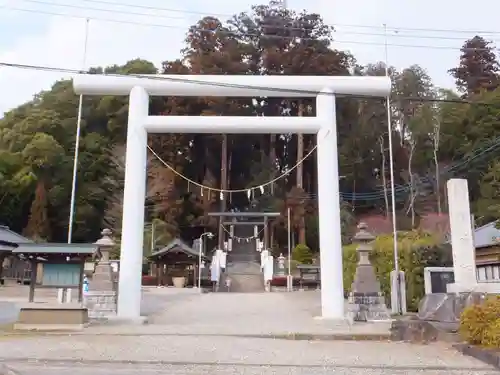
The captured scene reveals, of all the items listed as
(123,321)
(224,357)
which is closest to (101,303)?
(123,321)

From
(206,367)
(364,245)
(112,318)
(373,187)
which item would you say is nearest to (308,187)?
(373,187)

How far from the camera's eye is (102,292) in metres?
13.6

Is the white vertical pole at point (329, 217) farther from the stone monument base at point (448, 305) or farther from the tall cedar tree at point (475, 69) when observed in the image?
the tall cedar tree at point (475, 69)

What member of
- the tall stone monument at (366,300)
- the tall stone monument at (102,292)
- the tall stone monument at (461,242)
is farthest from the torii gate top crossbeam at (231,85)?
the tall stone monument at (366,300)

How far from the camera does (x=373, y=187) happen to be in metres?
39.9

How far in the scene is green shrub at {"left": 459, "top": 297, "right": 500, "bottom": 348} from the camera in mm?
7117

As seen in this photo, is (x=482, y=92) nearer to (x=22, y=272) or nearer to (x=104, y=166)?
(x=104, y=166)

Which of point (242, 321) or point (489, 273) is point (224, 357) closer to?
point (242, 321)

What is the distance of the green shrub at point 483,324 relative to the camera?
7117 millimetres

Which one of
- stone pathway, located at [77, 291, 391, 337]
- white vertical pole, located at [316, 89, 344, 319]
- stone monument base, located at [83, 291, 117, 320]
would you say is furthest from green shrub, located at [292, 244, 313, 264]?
white vertical pole, located at [316, 89, 344, 319]

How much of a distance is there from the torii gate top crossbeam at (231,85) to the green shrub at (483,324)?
6661 mm

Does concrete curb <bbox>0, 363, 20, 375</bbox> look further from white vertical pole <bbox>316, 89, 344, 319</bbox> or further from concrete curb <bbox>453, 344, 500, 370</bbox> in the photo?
white vertical pole <bbox>316, 89, 344, 319</bbox>

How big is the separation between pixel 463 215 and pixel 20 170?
35599mm

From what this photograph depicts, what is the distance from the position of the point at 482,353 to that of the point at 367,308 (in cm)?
621
